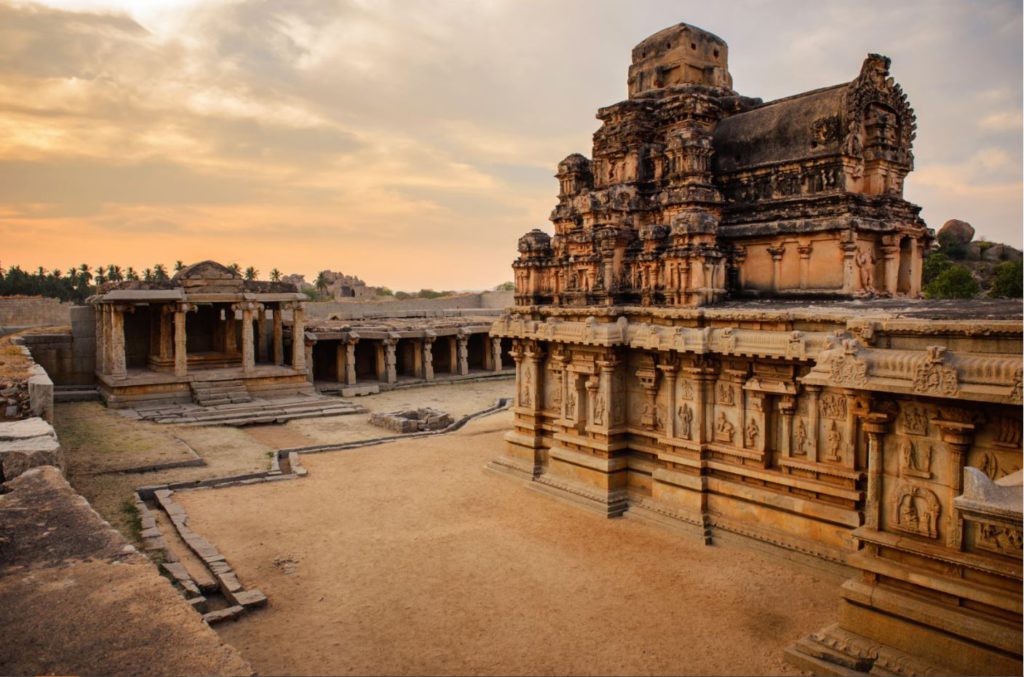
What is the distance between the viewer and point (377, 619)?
8180mm

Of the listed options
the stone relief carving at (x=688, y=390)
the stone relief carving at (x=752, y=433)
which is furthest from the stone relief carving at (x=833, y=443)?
the stone relief carving at (x=688, y=390)

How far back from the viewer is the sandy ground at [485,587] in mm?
7477

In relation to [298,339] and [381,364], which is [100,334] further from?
[381,364]

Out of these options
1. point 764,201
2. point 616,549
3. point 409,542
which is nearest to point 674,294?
point 764,201

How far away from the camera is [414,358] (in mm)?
29125

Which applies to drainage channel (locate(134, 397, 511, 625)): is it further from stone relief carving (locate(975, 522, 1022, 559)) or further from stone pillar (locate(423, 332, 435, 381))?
stone pillar (locate(423, 332, 435, 381))

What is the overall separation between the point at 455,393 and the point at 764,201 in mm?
14848

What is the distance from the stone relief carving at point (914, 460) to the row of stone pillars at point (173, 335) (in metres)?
21.0

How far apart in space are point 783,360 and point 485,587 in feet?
17.2

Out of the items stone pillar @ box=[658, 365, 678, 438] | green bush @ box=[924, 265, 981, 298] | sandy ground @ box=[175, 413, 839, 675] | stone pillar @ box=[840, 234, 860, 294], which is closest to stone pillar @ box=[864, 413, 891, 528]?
sandy ground @ box=[175, 413, 839, 675]

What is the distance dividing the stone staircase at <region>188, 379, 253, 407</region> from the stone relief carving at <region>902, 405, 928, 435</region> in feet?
65.2

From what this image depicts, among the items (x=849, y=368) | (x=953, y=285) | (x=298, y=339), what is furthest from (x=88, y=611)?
(x=953, y=285)

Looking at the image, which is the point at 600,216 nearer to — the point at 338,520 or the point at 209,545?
the point at 338,520

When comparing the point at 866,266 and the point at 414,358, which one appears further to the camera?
the point at 414,358
